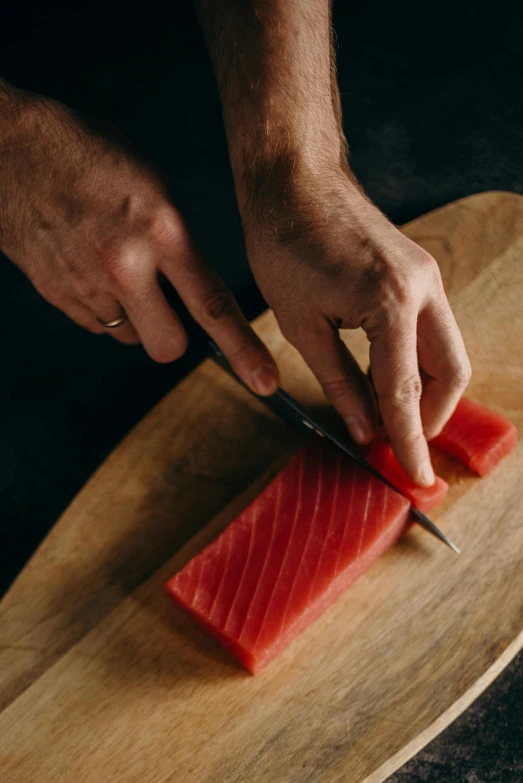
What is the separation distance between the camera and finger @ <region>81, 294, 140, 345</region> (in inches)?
95.3

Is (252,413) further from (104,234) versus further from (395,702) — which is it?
(395,702)

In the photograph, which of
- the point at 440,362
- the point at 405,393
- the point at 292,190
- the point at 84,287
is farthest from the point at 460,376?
the point at 84,287

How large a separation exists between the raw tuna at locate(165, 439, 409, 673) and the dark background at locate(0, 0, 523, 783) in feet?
3.47

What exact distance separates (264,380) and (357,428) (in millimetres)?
319

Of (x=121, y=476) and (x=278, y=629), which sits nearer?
(x=278, y=629)

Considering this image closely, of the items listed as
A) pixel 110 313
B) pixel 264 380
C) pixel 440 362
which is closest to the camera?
pixel 440 362

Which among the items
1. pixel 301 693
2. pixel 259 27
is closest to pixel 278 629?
pixel 301 693

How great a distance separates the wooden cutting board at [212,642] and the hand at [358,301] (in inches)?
14.2

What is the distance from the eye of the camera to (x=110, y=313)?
248cm

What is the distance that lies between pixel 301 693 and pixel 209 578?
408 mm

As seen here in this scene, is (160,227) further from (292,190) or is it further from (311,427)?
(311,427)

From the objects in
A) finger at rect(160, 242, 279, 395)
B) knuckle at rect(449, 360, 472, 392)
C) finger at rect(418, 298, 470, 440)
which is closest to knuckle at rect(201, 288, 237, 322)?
finger at rect(160, 242, 279, 395)

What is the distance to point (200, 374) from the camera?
277cm

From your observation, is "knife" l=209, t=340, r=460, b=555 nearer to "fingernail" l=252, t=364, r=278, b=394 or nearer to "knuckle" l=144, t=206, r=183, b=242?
"fingernail" l=252, t=364, r=278, b=394
